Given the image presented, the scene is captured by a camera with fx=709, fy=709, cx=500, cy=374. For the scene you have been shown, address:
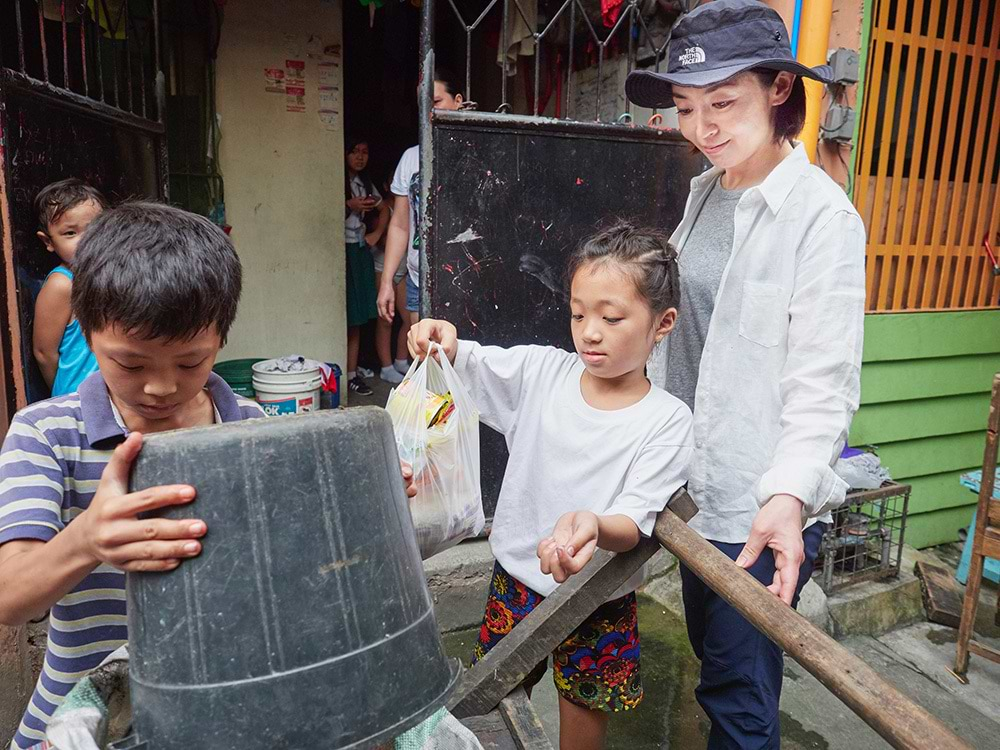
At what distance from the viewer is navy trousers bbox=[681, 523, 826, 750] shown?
1723 millimetres

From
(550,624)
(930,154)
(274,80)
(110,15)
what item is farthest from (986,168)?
(110,15)

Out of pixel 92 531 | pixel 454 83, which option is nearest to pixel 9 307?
pixel 92 531

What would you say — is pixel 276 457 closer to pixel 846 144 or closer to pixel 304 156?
pixel 846 144

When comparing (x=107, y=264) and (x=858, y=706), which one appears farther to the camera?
(x=107, y=264)

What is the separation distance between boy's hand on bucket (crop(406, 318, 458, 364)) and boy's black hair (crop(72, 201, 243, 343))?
643 millimetres

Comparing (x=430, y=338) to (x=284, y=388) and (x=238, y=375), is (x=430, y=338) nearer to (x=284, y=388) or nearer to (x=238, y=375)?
(x=284, y=388)

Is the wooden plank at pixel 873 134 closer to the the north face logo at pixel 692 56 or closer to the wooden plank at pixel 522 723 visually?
the the north face logo at pixel 692 56

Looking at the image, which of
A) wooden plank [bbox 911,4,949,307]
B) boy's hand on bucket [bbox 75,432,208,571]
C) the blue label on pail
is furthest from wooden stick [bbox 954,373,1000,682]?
the blue label on pail

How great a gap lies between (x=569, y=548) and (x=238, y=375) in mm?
3616

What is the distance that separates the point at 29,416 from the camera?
1.12 m

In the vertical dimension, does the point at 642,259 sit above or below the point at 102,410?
above

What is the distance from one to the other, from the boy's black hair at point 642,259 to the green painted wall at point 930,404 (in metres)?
2.32

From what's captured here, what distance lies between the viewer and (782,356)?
1.68 meters

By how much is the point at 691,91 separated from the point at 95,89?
10.9 feet
